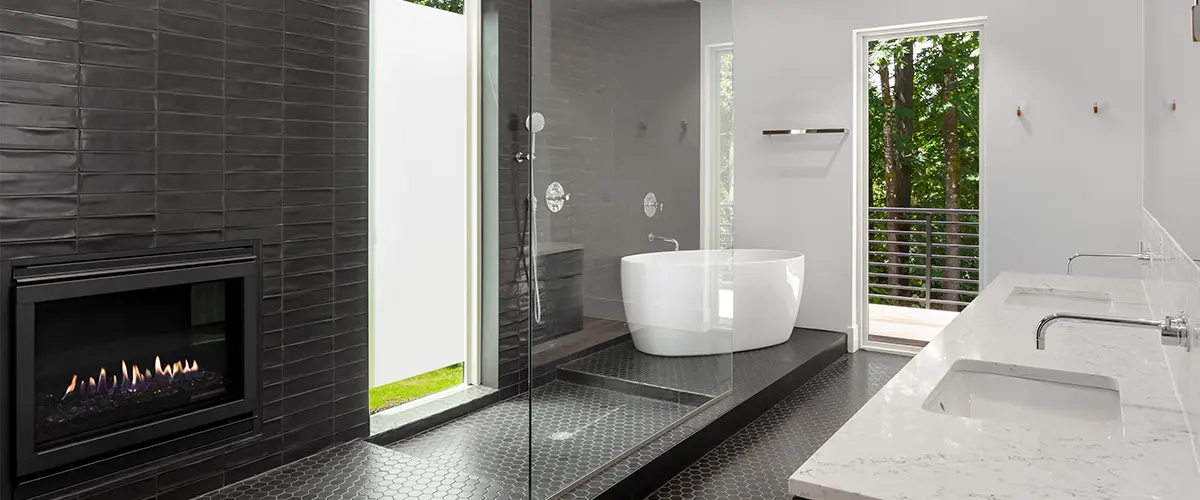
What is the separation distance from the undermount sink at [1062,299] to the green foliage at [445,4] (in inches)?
102

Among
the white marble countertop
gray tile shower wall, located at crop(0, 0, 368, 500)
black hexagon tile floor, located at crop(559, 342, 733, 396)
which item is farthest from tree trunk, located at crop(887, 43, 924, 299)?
the white marble countertop

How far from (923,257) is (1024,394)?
3722 millimetres

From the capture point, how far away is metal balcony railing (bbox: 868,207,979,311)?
490 centimetres

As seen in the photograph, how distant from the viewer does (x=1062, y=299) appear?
8.74 ft

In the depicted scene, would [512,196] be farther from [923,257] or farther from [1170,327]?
[1170,327]

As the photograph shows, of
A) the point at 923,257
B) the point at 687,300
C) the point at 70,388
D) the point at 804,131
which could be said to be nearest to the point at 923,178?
the point at 923,257

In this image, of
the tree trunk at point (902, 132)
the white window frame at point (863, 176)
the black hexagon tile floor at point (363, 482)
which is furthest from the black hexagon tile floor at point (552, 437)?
the tree trunk at point (902, 132)

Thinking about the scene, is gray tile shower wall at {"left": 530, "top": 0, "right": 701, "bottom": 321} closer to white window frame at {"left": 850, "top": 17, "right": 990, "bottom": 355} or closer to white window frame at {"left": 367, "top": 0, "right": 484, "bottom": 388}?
white window frame at {"left": 367, "top": 0, "right": 484, "bottom": 388}

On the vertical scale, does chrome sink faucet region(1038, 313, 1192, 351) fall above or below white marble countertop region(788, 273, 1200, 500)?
above

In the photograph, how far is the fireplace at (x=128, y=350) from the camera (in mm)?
2217

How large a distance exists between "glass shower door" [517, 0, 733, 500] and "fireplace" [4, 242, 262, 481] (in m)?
1.05

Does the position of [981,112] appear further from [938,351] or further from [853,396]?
[938,351]

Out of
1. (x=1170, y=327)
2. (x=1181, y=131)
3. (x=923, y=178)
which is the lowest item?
(x=1170, y=327)

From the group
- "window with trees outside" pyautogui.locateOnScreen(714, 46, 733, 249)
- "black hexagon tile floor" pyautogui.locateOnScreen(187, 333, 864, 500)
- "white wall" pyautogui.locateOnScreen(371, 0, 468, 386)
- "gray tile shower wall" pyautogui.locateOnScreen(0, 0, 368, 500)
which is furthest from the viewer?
"window with trees outside" pyautogui.locateOnScreen(714, 46, 733, 249)
